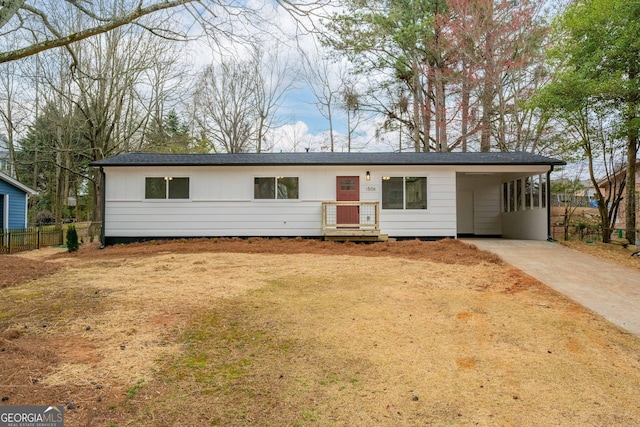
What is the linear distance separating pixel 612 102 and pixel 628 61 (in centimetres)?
97

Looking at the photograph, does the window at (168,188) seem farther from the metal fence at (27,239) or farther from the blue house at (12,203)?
the blue house at (12,203)

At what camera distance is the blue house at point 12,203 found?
14.8m

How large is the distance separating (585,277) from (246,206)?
27.7ft

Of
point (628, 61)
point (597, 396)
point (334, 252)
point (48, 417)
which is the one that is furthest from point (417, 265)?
point (628, 61)

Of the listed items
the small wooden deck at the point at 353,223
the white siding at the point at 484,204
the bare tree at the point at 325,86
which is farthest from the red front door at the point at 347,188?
the bare tree at the point at 325,86

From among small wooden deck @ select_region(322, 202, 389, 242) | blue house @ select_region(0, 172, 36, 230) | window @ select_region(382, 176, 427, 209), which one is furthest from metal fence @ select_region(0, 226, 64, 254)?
window @ select_region(382, 176, 427, 209)

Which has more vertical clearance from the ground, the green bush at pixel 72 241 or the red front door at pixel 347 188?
the red front door at pixel 347 188

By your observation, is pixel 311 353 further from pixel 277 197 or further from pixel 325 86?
pixel 325 86

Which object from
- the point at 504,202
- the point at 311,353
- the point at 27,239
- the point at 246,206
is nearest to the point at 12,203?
the point at 27,239

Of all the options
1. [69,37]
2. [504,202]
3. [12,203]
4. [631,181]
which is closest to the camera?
[69,37]

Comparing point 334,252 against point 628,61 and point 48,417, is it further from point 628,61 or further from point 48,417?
point 628,61

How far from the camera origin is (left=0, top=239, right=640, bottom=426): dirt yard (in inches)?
86.8

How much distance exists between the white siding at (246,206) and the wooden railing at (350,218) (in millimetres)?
344

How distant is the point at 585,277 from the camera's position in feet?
20.0
